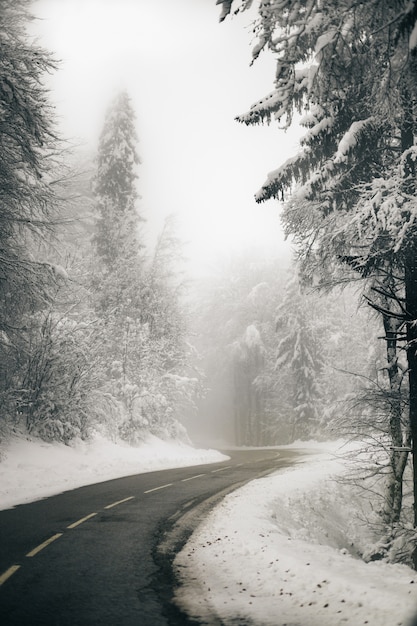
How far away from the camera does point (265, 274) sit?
157 feet

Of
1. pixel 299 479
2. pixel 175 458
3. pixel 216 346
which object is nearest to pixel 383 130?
pixel 299 479

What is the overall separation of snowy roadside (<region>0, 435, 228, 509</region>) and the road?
138cm

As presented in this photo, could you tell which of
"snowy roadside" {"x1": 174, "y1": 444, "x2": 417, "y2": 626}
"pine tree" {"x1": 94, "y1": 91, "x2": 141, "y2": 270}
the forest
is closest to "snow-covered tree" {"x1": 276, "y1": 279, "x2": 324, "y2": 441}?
the forest

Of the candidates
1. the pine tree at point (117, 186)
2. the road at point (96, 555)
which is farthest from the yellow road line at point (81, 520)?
the pine tree at point (117, 186)

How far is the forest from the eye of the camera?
8172 millimetres

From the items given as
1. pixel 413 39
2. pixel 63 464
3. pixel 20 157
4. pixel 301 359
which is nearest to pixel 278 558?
pixel 413 39

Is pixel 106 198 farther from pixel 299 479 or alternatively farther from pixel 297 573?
pixel 297 573

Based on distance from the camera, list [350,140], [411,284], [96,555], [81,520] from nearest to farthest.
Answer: [96,555]
[350,140]
[411,284]
[81,520]

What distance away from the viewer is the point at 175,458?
80.5 ft

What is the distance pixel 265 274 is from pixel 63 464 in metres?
34.2

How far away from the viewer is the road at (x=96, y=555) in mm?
5184

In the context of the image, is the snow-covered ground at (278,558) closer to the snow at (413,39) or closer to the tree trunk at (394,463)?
the tree trunk at (394,463)

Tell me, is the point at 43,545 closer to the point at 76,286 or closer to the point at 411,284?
the point at 411,284

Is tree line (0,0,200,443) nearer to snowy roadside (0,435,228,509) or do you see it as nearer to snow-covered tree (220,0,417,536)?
snowy roadside (0,435,228,509)
